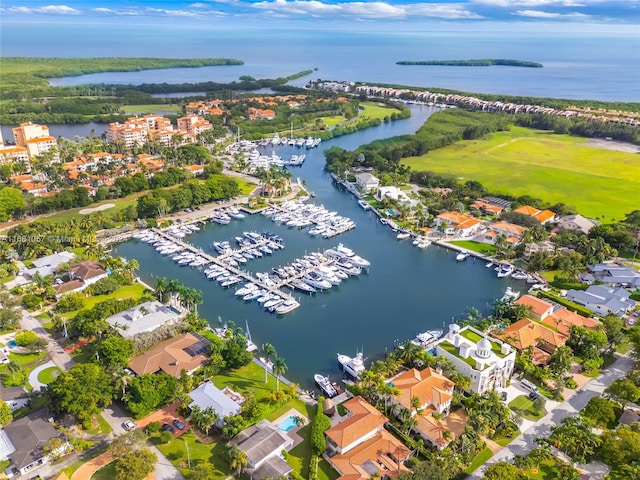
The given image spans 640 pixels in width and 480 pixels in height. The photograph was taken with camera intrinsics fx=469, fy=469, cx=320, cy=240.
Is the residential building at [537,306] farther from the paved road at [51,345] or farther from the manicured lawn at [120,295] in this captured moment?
the paved road at [51,345]

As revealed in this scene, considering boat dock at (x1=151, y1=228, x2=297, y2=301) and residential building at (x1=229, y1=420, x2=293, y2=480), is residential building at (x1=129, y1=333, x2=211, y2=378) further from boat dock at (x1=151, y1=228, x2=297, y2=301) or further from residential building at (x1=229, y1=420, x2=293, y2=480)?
boat dock at (x1=151, y1=228, x2=297, y2=301)

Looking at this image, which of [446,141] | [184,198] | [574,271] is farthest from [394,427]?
[446,141]

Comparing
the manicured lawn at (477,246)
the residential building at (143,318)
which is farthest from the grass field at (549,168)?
the residential building at (143,318)

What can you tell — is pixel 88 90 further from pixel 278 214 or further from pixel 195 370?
pixel 195 370

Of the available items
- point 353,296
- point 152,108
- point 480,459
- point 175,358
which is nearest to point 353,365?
point 480,459

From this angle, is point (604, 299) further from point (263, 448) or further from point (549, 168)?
point (549, 168)

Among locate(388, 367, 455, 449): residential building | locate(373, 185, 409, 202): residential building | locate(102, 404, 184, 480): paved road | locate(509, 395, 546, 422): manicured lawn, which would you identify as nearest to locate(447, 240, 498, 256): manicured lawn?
locate(373, 185, 409, 202): residential building

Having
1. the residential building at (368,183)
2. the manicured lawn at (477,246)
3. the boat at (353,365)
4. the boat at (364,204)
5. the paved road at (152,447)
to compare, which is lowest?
the paved road at (152,447)
